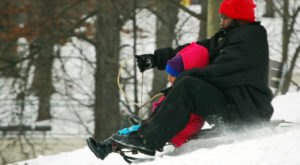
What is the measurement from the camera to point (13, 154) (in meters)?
16.9

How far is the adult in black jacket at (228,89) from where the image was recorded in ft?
19.4

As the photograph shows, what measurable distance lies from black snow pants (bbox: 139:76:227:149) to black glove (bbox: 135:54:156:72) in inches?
32.4

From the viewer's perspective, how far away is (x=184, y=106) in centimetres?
592

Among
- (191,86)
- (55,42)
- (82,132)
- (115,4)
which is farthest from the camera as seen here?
(82,132)

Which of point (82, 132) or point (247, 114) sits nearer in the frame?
point (247, 114)

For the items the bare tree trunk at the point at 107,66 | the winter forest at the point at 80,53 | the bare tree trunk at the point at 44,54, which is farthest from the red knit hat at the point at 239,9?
the bare tree trunk at the point at 44,54

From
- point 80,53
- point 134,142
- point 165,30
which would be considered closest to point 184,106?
point 134,142

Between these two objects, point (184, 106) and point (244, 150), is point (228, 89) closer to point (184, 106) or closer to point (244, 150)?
point (184, 106)

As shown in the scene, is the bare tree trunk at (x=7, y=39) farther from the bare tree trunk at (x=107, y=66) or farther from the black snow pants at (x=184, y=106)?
the black snow pants at (x=184, y=106)

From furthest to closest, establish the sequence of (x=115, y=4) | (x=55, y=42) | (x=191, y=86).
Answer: (x=55, y=42) → (x=115, y=4) → (x=191, y=86)

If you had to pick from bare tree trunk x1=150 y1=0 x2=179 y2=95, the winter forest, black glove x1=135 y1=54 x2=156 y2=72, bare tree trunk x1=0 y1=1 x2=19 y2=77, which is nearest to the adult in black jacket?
black glove x1=135 y1=54 x2=156 y2=72

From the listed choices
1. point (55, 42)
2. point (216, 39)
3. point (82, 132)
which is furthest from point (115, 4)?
point (216, 39)

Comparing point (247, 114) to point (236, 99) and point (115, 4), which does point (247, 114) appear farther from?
point (115, 4)

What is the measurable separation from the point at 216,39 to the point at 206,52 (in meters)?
0.23
